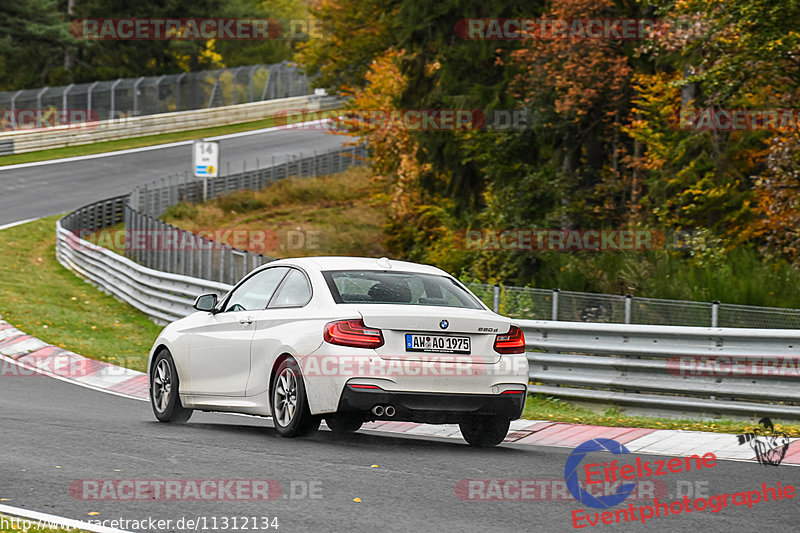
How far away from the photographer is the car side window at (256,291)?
9977 millimetres

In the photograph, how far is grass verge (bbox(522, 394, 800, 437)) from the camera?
10.5 meters

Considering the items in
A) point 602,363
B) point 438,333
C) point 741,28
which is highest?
point 741,28

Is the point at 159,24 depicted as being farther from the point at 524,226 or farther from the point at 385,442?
the point at 385,442

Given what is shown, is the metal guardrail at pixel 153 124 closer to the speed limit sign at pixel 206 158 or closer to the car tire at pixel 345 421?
the speed limit sign at pixel 206 158

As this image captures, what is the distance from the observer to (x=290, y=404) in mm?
9117

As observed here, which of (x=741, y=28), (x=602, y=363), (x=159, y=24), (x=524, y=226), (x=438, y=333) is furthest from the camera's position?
(x=159, y=24)

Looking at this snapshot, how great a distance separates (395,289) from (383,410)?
1.12 metres

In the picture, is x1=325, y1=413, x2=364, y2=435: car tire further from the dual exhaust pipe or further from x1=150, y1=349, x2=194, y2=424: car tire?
x1=150, y1=349, x2=194, y2=424: car tire

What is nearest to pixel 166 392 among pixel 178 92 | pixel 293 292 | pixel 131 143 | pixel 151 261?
pixel 293 292

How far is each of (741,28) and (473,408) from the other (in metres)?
11.7

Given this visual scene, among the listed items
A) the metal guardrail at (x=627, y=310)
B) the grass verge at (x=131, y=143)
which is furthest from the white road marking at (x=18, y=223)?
the metal guardrail at (x=627, y=310)

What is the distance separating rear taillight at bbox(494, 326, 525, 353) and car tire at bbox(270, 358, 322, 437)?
153cm

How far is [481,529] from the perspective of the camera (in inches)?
239

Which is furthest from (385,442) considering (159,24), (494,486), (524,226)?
(159,24)
